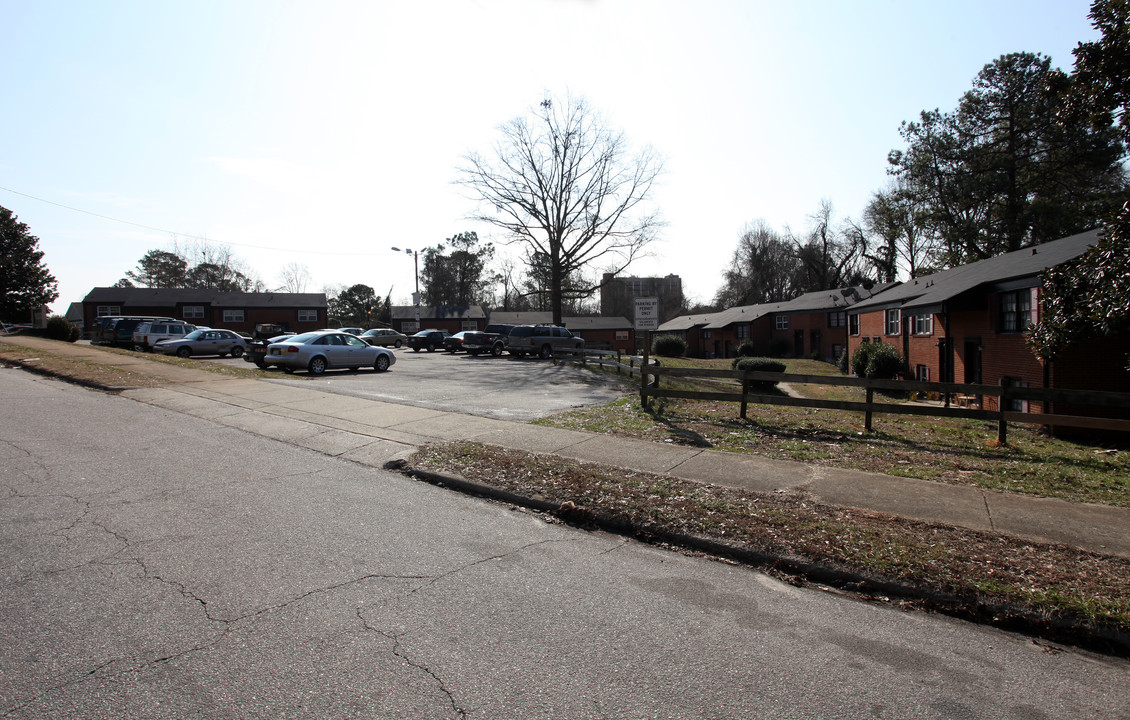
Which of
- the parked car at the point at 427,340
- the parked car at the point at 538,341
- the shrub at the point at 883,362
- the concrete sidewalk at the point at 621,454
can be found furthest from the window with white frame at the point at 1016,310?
the parked car at the point at 427,340

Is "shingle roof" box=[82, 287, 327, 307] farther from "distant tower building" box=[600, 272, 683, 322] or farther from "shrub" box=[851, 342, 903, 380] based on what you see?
"shrub" box=[851, 342, 903, 380]

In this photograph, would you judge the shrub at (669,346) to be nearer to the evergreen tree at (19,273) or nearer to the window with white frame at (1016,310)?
the window with white frame at (1016,310)

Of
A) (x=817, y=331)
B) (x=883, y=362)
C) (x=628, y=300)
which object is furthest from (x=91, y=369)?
(x=628, y=300)

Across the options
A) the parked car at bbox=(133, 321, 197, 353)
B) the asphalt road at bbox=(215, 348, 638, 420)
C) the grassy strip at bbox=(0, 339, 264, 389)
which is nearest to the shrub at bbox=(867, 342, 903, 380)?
the asphalt road at bbox=(215, 348, 638, 420)

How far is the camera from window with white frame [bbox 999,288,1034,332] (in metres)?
19.8

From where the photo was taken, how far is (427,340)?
143ft

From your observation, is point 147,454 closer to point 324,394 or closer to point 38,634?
point 38,634

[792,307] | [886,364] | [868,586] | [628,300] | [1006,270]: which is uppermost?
[628,300]

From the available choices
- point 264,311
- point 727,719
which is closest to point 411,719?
point 727,719

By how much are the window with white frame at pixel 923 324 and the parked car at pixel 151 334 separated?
1458 inches

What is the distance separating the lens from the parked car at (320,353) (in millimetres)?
19688

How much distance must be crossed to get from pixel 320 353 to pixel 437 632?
59.7ft

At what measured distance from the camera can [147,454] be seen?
25.6 ft

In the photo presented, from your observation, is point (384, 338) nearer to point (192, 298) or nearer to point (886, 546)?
point (192, 298)
